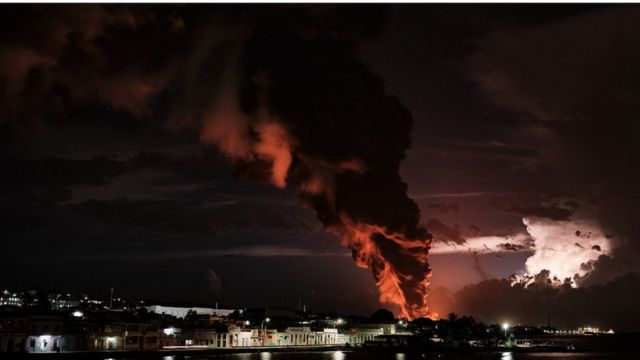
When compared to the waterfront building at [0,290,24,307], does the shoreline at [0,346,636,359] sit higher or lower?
lower

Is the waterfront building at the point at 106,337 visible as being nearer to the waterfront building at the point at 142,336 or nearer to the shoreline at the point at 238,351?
the waterfront building at the point at 142,336

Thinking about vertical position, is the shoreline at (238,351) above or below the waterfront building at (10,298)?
below

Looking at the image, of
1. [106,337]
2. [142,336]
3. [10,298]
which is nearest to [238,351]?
[142,336]

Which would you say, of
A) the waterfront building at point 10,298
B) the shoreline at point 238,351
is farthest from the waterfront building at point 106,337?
the waterfront building at point 10,298

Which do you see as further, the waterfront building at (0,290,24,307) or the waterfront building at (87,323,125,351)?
the waterfront building at (0,290,24,307)

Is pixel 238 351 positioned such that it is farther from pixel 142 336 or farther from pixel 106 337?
pixel 106 337

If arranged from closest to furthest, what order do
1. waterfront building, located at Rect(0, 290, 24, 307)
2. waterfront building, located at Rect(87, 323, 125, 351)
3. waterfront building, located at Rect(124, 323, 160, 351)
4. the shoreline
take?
the shoreline → waterfront building, located at Rect(87, 323, 125, 351) → waterfront building, located at Rect(124, 323, 160, 351) → waterfront building, located at Rect(0, 290, 24, 307)

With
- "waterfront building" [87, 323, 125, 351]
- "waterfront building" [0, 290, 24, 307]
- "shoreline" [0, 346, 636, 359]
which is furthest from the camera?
"waterfront building" [0, 290, 24, 307]

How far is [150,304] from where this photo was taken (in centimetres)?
12675

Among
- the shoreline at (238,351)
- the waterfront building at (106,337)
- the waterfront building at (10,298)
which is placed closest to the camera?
the shoreline at (238,351)

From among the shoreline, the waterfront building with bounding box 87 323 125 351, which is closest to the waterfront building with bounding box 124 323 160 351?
the waterfront building with bounding box 87 323 125 351

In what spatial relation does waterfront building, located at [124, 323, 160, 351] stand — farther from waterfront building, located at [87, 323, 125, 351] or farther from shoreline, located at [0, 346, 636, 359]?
shoreline, located at [0, 346, 636, 359]

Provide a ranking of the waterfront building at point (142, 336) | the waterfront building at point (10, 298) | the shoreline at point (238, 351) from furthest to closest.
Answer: the waterfront building at point (10, 298)
the waterfront building at point (142, 336)
the shoreline at point (238, 351)

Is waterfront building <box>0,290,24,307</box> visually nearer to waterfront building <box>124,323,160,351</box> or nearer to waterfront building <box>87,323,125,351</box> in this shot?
waterfront building <box>124,323,160,351</box>
